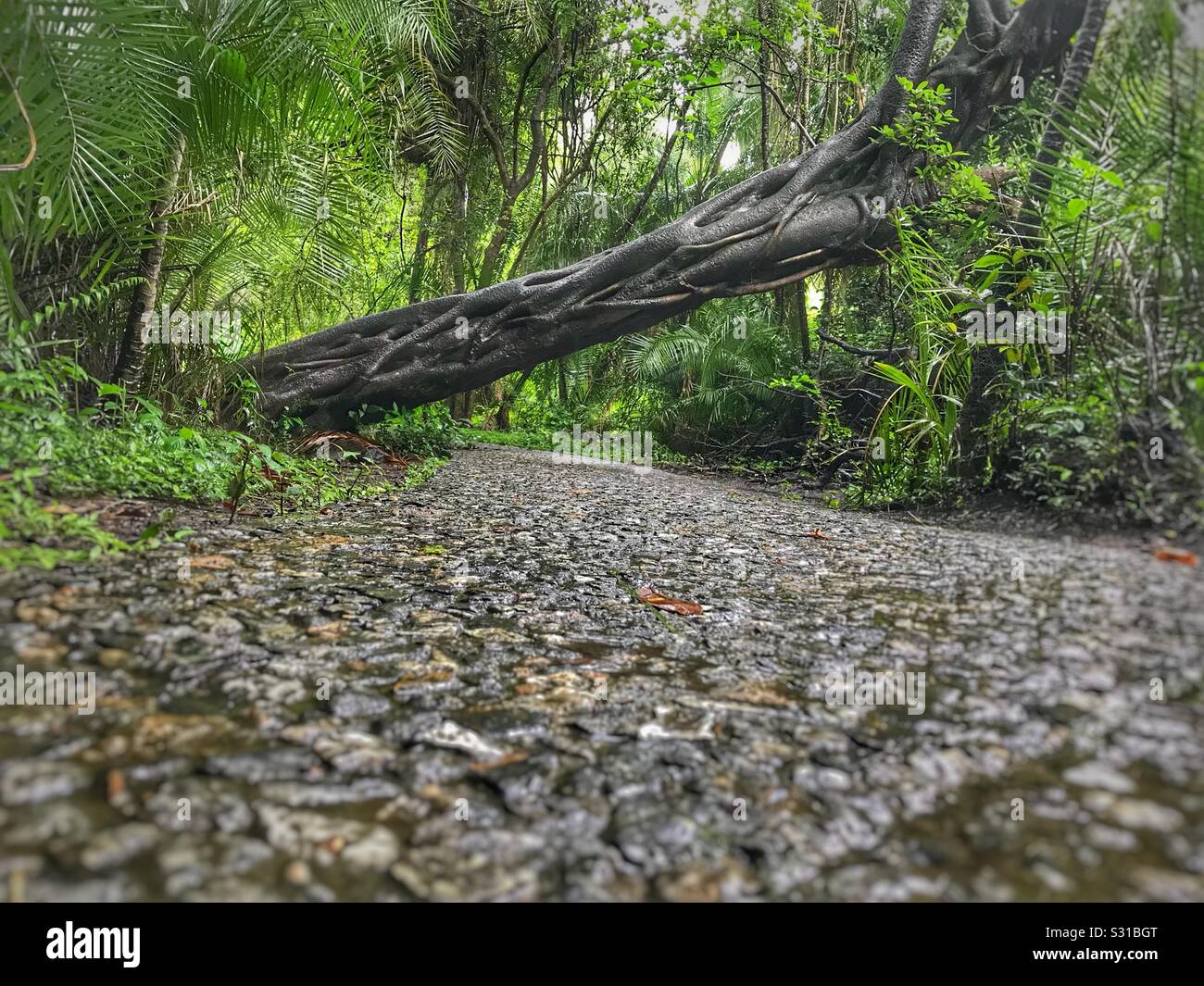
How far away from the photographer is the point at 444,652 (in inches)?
71.7

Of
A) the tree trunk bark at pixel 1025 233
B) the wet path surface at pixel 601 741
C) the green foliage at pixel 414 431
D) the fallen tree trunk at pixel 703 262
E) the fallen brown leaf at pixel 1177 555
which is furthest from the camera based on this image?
the green foliage at pixel 414 431

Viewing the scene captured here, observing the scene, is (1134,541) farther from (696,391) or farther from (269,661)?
(696,391)

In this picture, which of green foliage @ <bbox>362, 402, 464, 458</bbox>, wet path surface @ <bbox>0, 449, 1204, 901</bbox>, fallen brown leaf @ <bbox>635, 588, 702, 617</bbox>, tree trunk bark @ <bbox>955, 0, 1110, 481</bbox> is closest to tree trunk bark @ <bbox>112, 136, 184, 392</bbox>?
green foliage @ <bbox>362, 402, 464, 458</bbox>

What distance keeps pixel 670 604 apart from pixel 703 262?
14.5ft

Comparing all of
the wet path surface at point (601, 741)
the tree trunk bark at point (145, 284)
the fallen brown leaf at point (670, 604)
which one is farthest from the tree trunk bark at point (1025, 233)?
the tree trunk bark at point (145, 284)

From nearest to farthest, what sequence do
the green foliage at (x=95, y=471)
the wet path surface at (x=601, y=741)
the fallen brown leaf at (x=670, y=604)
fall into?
→ the wet path surface at (x=601, y=741) < the green foliage at (x=95, y=471) < the fallen brown leaf at (x=670, y=604)

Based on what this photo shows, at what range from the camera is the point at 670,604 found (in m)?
2.37

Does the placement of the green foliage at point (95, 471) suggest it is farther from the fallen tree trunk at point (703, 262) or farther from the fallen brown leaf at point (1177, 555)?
the fallen brown leaf at point (1177, 555)

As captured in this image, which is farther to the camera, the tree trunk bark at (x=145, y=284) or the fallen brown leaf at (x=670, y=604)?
the tree trunk bark at (x=145, y=284)

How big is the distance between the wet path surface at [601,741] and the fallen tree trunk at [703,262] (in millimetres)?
4256

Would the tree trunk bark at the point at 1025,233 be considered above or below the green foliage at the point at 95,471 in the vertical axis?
above

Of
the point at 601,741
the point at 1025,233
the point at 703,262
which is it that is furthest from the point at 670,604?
the point at 703,262

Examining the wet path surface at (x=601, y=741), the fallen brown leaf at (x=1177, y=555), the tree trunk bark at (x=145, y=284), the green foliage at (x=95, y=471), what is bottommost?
the wet path surface at (x=601, y=741)

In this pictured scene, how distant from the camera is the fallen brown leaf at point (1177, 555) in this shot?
129 cm
